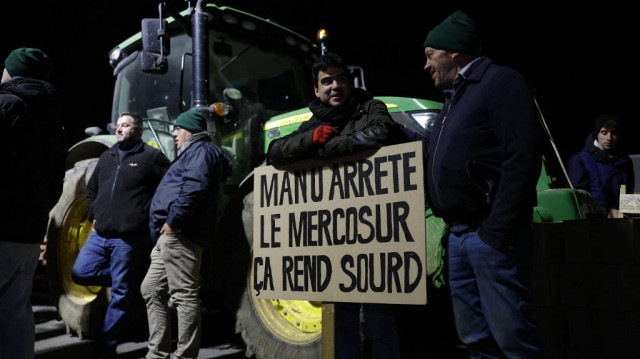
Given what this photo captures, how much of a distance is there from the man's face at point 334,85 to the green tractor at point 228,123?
0.93 metres

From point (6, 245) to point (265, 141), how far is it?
231cm

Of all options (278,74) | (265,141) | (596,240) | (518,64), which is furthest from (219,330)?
(518,64)

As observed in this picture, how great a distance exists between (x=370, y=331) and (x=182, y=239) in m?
1.54

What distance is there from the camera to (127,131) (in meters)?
4.22

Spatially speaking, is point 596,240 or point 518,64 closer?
point 596,240

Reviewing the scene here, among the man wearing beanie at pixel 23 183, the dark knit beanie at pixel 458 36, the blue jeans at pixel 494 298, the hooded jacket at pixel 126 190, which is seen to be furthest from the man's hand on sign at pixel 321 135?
the hooded jacket at pixel 126 190

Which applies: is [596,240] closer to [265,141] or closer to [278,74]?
[265,141]

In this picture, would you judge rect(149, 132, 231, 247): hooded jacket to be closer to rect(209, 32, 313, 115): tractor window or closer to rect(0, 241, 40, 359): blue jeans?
rect(0, 241, 40, 359): blue jeans

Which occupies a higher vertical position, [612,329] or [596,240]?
[596,240]

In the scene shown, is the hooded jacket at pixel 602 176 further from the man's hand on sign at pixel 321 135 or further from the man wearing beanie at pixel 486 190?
the man's hand on sign at pixel 321 135

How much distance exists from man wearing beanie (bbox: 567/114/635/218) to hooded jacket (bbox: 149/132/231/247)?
10.3ft

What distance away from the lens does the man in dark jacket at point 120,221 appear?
155 inches

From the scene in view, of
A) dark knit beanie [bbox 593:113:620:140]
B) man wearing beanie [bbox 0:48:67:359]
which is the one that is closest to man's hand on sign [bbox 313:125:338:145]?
man wearing beanie [bbox 0:48:67:359]

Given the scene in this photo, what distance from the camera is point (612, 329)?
7.98 ft
